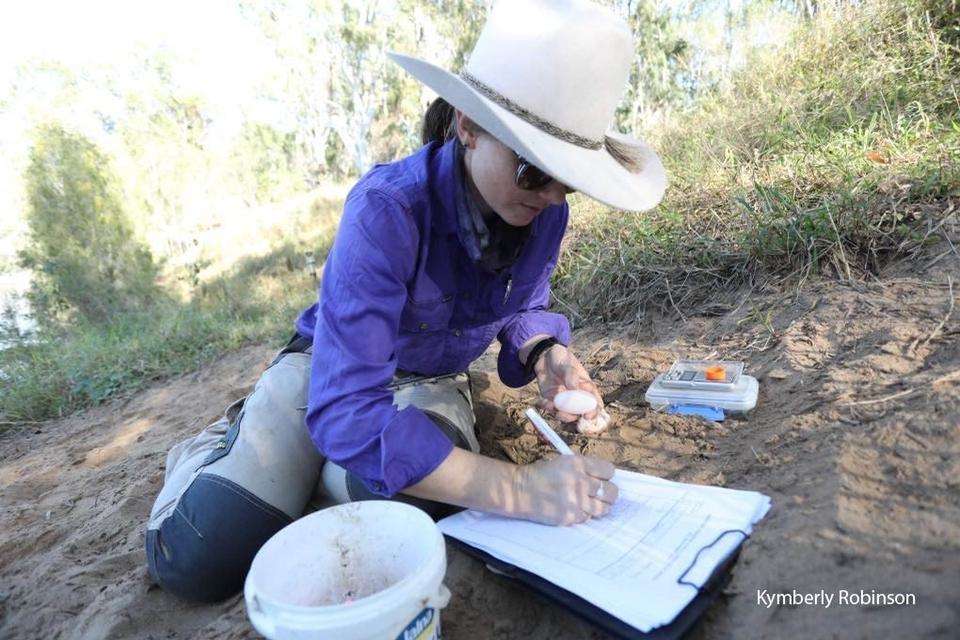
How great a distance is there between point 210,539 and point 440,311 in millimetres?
843

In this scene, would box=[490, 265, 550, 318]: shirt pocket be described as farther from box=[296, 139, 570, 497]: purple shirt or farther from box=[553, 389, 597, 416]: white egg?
box=[553, 389, 597, 416]: white egg

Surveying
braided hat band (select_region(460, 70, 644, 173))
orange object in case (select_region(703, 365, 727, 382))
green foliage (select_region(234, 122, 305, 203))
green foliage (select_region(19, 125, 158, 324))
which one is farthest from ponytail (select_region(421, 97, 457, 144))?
green foliage (select_region(234, 122, 305, 203))

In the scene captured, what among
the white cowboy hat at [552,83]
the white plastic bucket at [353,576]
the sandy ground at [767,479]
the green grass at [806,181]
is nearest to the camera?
the white plastic bucket at [353,576]

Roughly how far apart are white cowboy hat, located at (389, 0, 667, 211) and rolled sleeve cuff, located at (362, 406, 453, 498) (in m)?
0.58

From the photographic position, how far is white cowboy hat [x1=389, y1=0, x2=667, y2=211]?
111cm

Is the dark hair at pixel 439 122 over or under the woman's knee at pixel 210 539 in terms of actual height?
over

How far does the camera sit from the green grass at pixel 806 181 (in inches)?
81.0

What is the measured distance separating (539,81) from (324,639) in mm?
1042

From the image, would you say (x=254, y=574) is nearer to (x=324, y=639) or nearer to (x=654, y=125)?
(x=324, y=639)

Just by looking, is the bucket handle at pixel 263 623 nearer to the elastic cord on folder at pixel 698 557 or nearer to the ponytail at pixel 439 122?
the elastic cord on folder at pixel 698 557

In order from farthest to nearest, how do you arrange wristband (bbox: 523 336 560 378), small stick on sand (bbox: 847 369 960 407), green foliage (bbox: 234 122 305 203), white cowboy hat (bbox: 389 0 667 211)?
green foliage (bbox: 234 122 305 203) → wristband (bbox: 523 336 560 378) → small stick on sand (bbox: 847 369 960 407) → white cowboy hat (bbox: 389 0 667 211)

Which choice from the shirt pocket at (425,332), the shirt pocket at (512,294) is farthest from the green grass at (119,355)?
the shirt pocket at (512,294)

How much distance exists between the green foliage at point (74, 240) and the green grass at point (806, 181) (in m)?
7.27

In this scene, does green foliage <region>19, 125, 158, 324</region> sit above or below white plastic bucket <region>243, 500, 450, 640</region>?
below
